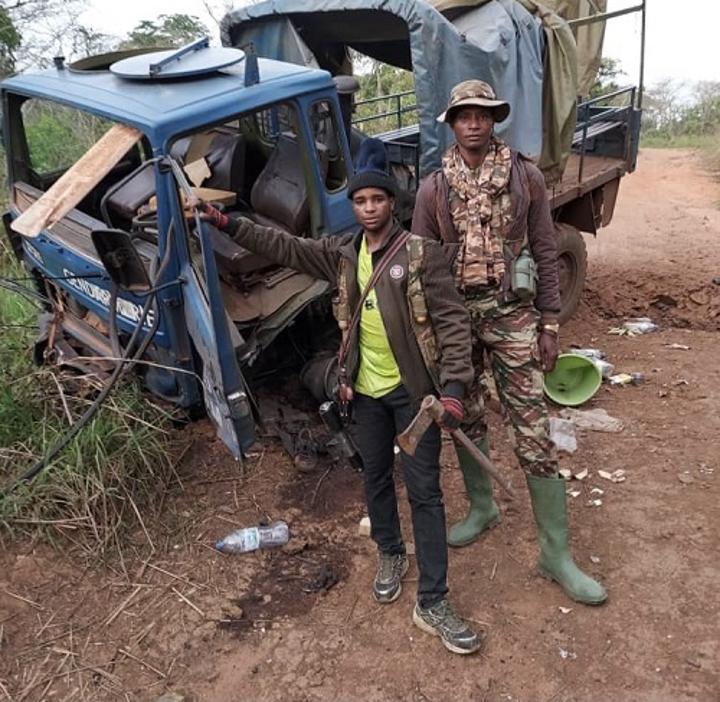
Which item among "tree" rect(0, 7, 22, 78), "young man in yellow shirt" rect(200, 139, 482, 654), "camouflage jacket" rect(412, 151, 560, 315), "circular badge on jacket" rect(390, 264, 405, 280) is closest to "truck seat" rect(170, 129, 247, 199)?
"young man in yellow shirt" rect(200, 139, 482, 654)

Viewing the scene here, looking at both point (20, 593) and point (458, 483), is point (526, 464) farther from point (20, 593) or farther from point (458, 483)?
point (20, 593)

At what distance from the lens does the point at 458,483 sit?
3.96m

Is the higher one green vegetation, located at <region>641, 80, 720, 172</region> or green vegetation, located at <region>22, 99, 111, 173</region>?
green vegetation, located at <region>22, 99, 111, 173</region>

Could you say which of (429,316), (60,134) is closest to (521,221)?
(429,316)

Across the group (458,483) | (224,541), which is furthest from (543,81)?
(224,541)

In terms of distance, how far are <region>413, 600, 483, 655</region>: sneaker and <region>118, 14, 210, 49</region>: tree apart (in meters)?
13.3

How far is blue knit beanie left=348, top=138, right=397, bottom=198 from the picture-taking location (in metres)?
2.49

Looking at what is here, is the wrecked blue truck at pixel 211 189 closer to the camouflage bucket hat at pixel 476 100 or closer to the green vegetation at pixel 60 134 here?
the camouflage bucket hat at pixel 476 100

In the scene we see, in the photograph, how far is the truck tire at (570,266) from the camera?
5.84m

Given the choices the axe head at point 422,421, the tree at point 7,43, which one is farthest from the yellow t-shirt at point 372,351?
the tree at point 7,43

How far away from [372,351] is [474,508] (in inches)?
46.6

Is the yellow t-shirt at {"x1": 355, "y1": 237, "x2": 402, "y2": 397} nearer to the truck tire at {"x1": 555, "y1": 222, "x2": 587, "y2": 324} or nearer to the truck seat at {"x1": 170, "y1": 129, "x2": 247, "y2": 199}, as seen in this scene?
the truck seat at {"x1": 170, "y1": 129, "x2": 247, "y2": 199}

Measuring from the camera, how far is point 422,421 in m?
2.49

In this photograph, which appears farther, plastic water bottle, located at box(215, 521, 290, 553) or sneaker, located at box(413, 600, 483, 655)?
plastic water bottle, located at box(215, 521, 290, 553)
